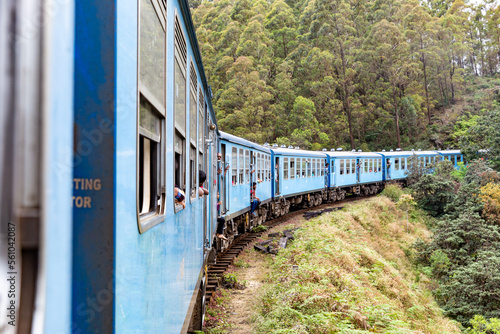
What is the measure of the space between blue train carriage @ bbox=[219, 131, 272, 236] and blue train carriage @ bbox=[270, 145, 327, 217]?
970 mm

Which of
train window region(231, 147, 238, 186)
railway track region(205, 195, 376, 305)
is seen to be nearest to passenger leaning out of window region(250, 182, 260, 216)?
railway track region(205, 195, 376, 305)

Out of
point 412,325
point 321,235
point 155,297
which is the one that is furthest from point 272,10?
point 155,297

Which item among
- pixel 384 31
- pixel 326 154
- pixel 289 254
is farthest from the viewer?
pixel 384 31

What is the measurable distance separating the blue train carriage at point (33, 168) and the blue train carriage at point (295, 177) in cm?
1626

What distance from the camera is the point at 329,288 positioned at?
24.6 ft

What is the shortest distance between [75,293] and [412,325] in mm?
8083

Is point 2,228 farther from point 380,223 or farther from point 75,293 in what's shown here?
point 380,223

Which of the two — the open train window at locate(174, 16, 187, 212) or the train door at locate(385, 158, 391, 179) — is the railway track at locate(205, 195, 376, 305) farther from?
the train door at locate(385, 158, 391, 179)

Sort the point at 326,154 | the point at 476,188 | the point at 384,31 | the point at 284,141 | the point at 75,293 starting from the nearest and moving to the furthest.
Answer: the point at 75,293, the point at 476,188, the point at 326,154, the point at 284,141, the point at 384,31

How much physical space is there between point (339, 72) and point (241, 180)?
38726mm

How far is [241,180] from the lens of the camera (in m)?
Result: 12.2

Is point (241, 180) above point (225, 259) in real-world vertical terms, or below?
above

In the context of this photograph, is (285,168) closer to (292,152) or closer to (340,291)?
(292,152)

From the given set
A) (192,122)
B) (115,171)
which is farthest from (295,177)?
(115,171)
